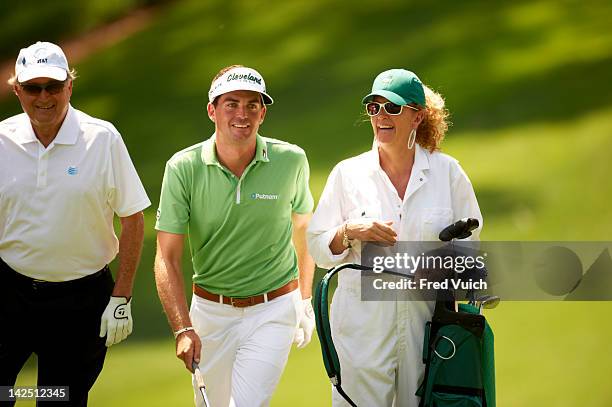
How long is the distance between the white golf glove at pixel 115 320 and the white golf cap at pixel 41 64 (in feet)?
2.75

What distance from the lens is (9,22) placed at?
5672mm

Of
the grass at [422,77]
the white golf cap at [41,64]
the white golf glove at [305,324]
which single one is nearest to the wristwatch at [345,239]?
the white golf glove at [305,324]

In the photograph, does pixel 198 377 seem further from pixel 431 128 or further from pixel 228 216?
pixel 431 128

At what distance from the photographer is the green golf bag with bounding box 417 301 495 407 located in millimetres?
3809

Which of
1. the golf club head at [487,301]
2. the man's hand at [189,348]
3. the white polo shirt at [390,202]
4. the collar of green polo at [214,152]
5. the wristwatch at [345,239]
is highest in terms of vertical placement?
the collar of green polo at [214,152]

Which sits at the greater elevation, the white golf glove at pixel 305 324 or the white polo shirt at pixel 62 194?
the white polo shirt at pixel 62 194

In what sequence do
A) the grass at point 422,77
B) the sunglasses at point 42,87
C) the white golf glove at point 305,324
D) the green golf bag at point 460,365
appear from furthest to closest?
1. the grass at point 422,77
2. the white golf glove at point 305,324
3. the sunglasses at point 42,87
4. the green golf bag at point 460,365

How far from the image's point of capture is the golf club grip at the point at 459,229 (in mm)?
3896

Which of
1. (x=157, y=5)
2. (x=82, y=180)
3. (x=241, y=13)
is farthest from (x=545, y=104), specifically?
(x=82, y=180)

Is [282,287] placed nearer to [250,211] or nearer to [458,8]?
[250,211]

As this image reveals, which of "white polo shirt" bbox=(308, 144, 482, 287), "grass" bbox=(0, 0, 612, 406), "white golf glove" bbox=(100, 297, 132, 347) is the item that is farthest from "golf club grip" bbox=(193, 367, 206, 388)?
"grass" bbox=(0, 0, 612, 406)

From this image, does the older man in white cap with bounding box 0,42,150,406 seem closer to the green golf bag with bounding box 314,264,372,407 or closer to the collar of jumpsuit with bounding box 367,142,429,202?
the green golf bag with bounding box 314,264,372,407

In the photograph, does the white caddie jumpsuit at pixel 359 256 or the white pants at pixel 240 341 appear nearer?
the white caddie jumpsuit at pixel 359 256

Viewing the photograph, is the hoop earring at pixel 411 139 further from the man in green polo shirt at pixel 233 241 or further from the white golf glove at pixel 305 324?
the white golf glove at pixel 305 324
